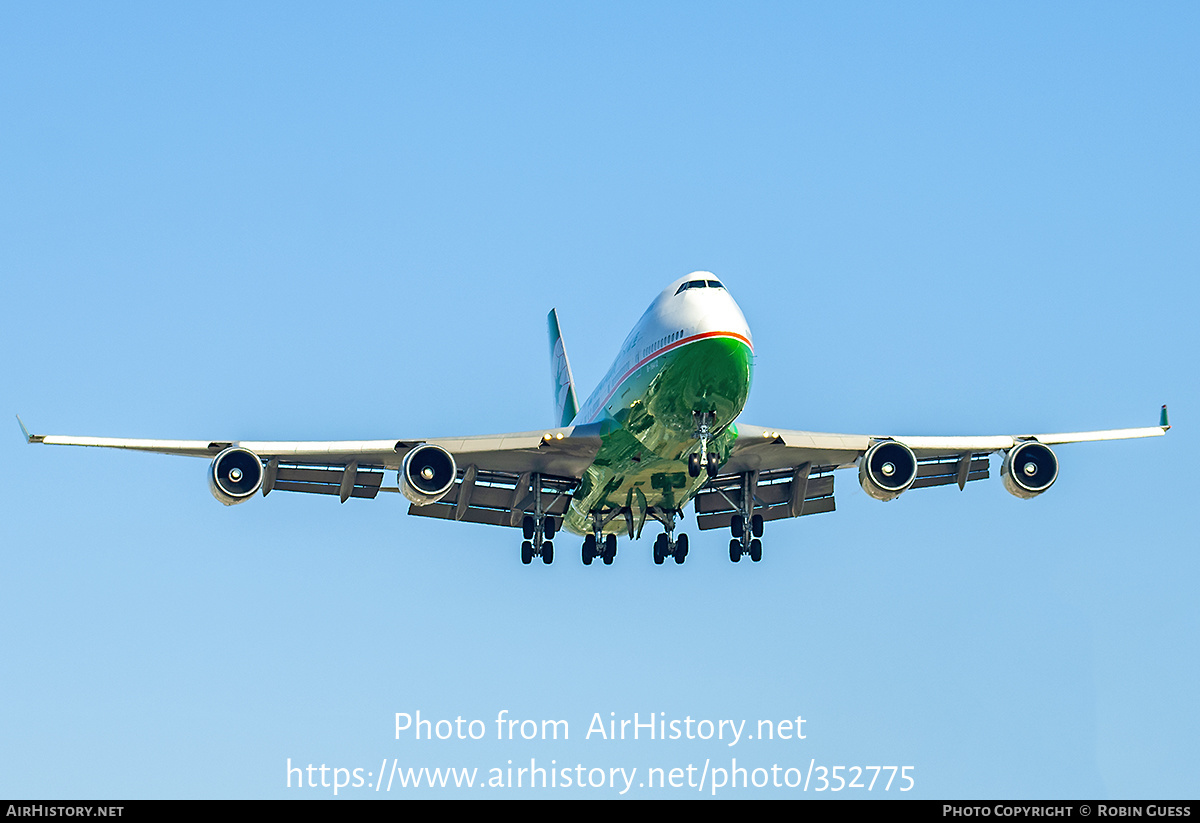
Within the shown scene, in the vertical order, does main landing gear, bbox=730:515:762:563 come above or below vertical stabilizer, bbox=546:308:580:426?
below

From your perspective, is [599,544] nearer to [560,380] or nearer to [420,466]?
[420,466]

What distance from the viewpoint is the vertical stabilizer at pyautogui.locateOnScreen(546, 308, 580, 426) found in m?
55.6

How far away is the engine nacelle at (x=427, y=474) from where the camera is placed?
130 ft

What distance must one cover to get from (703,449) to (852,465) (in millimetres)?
9605

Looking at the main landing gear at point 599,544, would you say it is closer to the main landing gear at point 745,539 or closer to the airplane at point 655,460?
the airplane at point 655,460

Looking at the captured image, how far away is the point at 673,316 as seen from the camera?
36688 millimetres

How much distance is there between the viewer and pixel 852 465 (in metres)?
45.1

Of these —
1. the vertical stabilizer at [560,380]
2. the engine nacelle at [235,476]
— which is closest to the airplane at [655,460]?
the engine nacelle at [235,476]

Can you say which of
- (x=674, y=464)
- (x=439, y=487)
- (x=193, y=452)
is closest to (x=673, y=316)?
(x=674, y=464)

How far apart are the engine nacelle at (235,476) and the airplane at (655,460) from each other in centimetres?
3

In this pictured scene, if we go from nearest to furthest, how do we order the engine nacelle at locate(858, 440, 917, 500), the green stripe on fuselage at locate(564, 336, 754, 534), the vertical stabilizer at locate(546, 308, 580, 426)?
the green stripe on fuselage at locate(564, 336, 754, 534)
the engine nacelle at locate(858, 440, 917, 500)
the vertical stabilizer at locate(546, 308, 580, 426)

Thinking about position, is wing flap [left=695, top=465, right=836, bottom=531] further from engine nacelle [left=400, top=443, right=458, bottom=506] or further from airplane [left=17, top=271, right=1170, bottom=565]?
engine nacelle [left=400, top=443, right=458, bottom=506]

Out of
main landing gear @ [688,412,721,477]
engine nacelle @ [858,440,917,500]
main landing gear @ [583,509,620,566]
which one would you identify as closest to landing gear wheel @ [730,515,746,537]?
main landing gear @ [583,509,620,566]

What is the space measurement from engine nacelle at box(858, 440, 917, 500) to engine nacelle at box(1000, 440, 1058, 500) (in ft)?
9.52
